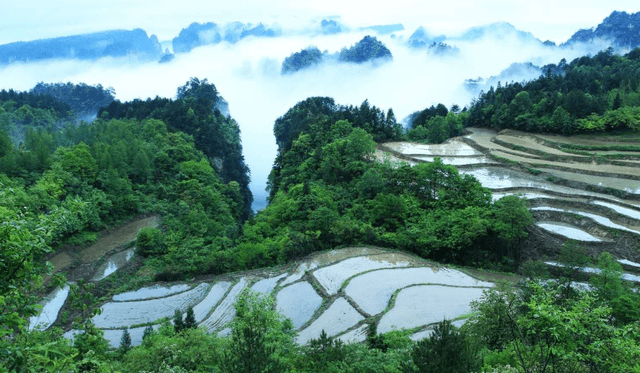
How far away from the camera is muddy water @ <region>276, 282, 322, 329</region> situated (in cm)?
1204

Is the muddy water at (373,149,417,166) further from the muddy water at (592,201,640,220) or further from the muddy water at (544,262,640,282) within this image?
the muddy water at (544,262,640,282)

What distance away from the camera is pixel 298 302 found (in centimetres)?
1284

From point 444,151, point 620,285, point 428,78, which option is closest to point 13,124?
point 444,151

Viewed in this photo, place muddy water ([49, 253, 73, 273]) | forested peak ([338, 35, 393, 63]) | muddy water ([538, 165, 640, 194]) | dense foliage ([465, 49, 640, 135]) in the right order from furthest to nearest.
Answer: forested peak ([338, 35, 393, 63]) < dense foliage ([465, 49, 640, 135]) < muddy water ([538, 165, 640, 194]) < muddy water ([49, 253, 73, 273])

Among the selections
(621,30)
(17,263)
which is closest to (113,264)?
(17,263)

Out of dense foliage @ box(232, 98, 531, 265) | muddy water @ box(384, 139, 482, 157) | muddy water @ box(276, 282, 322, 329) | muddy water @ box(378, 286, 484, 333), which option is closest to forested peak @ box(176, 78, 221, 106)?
muddy water @ box(384, 139, 482, 157)

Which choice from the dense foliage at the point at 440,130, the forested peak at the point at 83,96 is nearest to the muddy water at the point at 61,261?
the dense foliage at the point at 440,130

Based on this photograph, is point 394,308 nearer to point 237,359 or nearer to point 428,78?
point 237,359

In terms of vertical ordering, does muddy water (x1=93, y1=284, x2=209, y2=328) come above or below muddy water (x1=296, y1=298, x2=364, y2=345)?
below

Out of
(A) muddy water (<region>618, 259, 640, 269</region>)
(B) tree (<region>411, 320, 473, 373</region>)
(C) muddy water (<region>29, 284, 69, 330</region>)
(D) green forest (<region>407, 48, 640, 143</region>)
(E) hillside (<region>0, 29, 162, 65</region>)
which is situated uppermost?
(E) hillside (<region>0, 29, 162, 65</region>)

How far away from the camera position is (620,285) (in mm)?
10812

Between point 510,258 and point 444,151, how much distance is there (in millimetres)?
11889

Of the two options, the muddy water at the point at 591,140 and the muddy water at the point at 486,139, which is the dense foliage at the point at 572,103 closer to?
the muddy water at the point at 591,140

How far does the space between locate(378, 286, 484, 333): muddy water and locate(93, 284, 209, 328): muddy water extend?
6.10 meters
